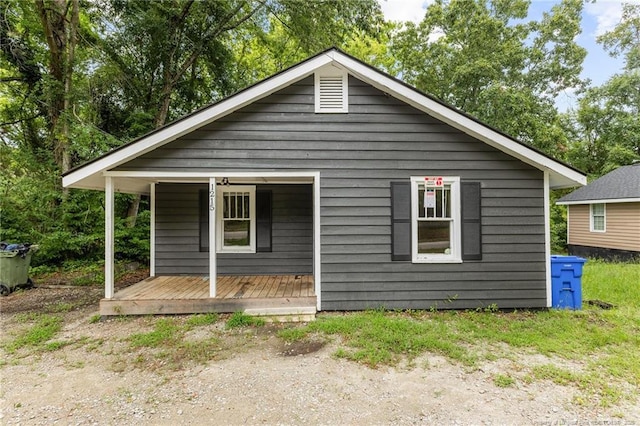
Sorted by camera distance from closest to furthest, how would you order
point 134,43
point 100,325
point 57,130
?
point 100,325
point 57,130
point 134,43

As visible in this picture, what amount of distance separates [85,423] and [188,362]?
3.58ft

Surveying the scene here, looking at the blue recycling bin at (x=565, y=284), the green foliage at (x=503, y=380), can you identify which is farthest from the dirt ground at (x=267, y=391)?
the blue recycling bin at (x=565, y=284)

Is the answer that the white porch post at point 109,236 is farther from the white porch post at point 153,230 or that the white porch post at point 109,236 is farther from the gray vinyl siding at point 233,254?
the gray vinyl siding at point 233,254

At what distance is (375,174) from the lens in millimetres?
5199

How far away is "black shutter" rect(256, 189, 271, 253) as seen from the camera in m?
6.69

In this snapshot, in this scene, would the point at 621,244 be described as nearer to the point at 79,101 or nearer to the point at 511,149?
the point at 511,149

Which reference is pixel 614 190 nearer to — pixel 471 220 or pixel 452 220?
pixel 471 220

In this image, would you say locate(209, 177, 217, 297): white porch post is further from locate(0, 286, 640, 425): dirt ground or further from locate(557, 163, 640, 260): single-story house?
locate(557, 163, 640, 260): single-story house

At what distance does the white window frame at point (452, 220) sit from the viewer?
519cm

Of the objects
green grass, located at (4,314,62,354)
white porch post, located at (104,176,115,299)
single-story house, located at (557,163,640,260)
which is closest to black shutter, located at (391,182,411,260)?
white porch post, located at (104,176,115,299)

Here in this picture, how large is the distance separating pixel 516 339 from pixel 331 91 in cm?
463

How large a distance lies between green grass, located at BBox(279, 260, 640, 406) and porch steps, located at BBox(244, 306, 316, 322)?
0.65 ft

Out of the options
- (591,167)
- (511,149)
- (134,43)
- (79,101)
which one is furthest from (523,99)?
(79,101)

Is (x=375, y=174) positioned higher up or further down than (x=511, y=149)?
further down
